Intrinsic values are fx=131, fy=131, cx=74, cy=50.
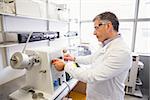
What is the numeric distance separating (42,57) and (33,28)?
874 mm

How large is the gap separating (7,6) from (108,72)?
1.16 metres

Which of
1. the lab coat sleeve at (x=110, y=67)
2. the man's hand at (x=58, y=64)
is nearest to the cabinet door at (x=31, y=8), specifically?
the man's hand at (x=58, y=64)

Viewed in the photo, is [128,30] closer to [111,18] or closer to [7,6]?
[111,18]

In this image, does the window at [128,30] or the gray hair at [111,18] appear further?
the window at [128,30]

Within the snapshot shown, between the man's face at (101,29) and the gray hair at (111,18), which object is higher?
the gray hair at (111,18)

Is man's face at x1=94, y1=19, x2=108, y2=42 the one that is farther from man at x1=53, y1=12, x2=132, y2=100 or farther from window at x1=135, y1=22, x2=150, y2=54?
window at x1=135, y1=22, x2=150, y2=54

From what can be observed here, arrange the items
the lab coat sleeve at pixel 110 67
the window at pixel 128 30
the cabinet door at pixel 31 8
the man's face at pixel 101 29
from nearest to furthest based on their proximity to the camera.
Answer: the lab coat sleeve at pixel 110 67 < the man's face at pixel 101 29 < the cabinet door at pixel 31 8 < the window at pixel 128 30

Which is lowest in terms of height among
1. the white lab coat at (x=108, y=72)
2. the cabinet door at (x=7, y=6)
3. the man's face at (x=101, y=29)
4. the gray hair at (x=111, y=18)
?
the white lab coat at (x=108, y=72)

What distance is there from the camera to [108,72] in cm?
111

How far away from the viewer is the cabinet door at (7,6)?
4.08ft

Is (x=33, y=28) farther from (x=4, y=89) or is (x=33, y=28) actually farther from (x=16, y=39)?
(x=4, y=89)

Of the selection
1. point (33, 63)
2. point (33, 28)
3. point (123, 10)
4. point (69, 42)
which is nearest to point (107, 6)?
point (123, 10)

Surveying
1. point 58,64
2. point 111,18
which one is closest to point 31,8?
point 58,64

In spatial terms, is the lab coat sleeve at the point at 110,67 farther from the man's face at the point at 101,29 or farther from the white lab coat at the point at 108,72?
the man's face at the point at 101,29
